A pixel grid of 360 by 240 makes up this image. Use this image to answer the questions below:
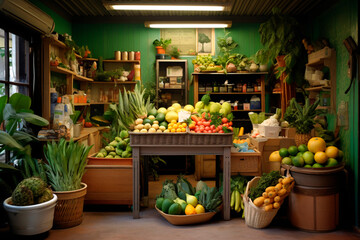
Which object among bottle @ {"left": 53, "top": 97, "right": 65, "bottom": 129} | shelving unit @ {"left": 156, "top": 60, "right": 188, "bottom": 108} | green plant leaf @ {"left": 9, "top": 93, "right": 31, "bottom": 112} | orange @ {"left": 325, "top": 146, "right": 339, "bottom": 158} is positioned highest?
shelving unit @ {"left": 156, "top": 60, "right": 188, "bottom": 108}

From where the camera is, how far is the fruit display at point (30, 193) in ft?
10.5

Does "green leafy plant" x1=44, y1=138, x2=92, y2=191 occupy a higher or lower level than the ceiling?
lower

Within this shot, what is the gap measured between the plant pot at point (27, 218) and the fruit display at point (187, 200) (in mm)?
1271

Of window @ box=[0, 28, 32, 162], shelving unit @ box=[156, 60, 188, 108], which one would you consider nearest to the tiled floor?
window @ box=[0, 28, 32, 162]

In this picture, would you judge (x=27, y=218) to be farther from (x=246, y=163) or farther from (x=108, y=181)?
(x=246, y=163)

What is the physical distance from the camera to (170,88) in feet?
22.9

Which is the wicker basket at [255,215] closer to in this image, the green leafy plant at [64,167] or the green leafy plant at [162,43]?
the green leafy plant at [64,167]

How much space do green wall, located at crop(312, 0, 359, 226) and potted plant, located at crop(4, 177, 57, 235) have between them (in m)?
3.35

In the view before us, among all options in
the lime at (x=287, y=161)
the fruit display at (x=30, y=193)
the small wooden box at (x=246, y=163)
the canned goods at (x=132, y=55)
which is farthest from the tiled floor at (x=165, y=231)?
the canned goods at (x=132, y=55)

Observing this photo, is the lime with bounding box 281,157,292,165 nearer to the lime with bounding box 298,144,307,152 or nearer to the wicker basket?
the lime with bounding box 298,144,307,152

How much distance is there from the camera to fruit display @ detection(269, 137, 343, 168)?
3.65 m

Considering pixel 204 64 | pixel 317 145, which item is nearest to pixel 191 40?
pixel 204 64

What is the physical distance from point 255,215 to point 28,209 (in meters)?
2.34

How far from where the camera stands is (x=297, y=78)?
5.35 meters
